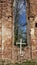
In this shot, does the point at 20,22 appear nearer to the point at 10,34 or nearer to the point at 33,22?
the point at 33,22

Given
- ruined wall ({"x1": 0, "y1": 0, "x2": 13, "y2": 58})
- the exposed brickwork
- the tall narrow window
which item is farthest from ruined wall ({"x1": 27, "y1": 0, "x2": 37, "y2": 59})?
ruined wall ({"x1": 0, "y1": 0, "x2": 13, "y2": 58})

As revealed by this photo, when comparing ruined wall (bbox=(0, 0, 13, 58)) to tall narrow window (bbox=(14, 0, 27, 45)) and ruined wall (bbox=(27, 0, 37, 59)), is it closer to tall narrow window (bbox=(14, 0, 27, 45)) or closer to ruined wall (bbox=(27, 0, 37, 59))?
tall narrow window (bbox=(14, 0, 27, 45))

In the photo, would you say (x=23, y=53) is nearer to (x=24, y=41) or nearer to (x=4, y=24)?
(x=24, y=41)

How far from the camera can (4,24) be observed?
421 inches

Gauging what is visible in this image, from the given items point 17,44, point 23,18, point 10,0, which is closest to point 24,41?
point 17,44

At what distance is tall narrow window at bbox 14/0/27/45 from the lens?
1096 centimetres

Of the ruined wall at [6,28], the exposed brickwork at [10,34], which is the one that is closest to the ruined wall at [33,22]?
the exposed brickwork at [10,34]

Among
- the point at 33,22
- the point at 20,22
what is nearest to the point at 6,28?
the point at 20,22

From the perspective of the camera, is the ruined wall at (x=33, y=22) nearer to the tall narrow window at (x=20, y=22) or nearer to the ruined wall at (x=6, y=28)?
the tall narrow window at (x=20, y=22)

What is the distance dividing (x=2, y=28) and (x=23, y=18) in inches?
42.7

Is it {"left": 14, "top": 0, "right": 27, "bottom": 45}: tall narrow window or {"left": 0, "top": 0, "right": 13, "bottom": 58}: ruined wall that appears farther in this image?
{"left": 14, "top": 0, "right": 27, "bottom": 45}: tall narrow window

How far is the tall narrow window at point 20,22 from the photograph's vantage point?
10961mm

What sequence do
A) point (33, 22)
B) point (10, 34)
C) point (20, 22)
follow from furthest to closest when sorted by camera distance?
point (20, 22) → point (33, 22) → point (10, 34)

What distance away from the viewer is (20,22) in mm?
11078
